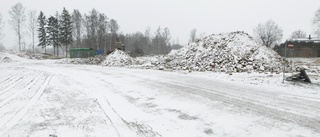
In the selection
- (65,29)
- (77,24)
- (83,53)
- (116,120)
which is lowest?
(116,120)

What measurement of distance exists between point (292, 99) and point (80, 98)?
6125 millimetres

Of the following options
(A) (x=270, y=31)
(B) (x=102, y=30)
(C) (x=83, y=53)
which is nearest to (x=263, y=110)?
(C) (x=83, y=53)

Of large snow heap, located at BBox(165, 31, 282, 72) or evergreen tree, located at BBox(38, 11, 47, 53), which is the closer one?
large snow heap, located at BBox(165, 31, 282, 72)

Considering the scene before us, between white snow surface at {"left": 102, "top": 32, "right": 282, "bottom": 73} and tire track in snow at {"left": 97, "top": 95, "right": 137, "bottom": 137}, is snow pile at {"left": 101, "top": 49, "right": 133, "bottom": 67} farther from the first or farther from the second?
tire track in snow at {"left": 97, "top": 95, "right": 137, "bottom": 137}

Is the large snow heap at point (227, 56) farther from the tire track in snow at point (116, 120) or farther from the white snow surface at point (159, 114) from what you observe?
the tire track in snow at point (116, 120)

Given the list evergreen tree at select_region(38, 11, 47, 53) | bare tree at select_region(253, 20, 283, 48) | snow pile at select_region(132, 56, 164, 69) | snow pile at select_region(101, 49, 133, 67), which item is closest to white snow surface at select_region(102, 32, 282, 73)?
snow pile at select_region(132, 56, 164, 69)

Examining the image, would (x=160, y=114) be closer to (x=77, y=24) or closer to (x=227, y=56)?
(x=227, y=56)

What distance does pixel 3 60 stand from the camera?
40.0 meters

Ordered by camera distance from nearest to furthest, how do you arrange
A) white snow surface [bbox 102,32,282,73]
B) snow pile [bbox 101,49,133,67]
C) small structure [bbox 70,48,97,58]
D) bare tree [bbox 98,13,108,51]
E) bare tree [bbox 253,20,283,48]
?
white snow surface [bbox 102,32,282,73] < snow pile [bbox 101,49,133,67] < small structure [bbox 70,48,97,58] < bare tree [bbox 98,13,108,51] < bare tree [bbox 253,20,283,48]

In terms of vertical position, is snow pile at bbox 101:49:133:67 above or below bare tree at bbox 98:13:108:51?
below

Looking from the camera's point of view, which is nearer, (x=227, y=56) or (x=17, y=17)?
(x=227, y=56)

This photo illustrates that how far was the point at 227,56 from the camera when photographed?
57.1ft

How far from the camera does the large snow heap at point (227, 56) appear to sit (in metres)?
16.0

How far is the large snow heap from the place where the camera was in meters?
16.0
